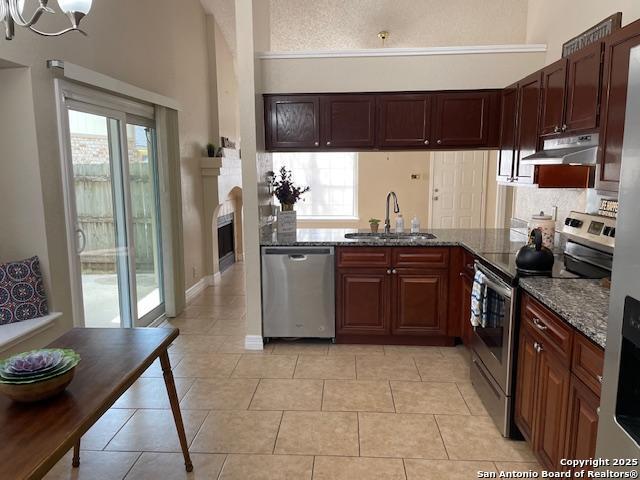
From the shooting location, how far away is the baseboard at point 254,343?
3898 millimetres

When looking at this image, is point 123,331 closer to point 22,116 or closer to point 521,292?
point 22,116

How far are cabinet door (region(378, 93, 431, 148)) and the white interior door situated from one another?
12.0ft

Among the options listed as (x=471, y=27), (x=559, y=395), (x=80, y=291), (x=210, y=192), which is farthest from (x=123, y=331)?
(x=471, y=27)

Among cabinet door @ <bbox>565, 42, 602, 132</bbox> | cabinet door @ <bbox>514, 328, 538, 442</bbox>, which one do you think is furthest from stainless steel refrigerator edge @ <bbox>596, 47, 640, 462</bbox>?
cabinet door @ <bbox>565, 42, 602, 132</bbox>

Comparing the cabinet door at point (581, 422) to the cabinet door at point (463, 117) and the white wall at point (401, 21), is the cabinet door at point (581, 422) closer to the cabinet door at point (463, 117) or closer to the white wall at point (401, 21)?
the cabinet door at point (463, 117)

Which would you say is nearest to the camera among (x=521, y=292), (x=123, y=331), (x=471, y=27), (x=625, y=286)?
(x=625, y=286)

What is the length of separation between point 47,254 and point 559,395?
294cm

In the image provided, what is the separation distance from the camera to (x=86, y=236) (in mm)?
3414

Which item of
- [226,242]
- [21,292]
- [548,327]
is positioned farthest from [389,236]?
[226,242]

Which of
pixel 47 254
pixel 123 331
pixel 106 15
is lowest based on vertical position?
pixel 123 331

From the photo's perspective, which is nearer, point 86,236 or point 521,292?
point 521,292

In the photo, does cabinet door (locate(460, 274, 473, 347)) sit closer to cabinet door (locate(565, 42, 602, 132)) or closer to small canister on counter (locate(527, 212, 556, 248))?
small canister on counter (locate(527, 212, 556, 248))

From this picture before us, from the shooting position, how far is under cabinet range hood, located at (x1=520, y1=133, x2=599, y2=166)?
2.33m

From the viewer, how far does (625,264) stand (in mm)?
1278
